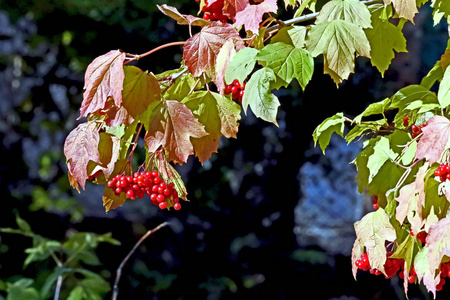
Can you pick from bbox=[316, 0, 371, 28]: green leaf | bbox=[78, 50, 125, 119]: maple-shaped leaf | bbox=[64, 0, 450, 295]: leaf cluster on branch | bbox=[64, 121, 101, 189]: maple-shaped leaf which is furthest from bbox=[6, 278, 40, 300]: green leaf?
bbox=[316, 0, 371, 28]: green leaf

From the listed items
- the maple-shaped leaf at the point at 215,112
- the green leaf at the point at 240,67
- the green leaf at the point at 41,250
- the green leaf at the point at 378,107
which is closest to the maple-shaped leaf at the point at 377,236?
the green leaf at the point at 378,107

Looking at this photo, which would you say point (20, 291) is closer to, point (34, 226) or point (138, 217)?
point (34, 226)

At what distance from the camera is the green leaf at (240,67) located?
108 centimetres

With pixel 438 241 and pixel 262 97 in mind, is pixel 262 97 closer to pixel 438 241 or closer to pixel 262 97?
pixel 262 97

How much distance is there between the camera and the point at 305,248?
3643 millimetres

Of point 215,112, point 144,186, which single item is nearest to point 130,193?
point 144,186

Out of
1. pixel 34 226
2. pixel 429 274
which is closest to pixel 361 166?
pixel 429 274

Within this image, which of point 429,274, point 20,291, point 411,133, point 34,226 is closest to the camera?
point 429,274

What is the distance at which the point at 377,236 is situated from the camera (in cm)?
132

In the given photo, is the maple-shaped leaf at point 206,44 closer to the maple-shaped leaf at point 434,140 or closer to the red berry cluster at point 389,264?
the maple-shaped leaf at point 434,140

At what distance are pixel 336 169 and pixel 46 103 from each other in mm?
1834

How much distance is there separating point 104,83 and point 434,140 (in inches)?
25.8

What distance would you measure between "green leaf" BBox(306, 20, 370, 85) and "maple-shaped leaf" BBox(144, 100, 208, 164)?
0.28m

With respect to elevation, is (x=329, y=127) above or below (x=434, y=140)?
below
